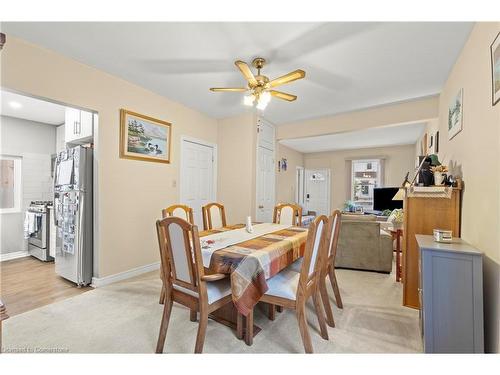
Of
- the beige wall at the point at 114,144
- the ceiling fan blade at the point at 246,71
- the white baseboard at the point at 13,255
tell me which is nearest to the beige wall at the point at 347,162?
the beige wall at the point at 114,144

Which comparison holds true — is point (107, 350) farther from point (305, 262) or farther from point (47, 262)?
point (47, 262)

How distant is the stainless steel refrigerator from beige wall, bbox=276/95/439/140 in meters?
3.41

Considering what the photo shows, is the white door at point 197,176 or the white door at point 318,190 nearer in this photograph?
the white door at point 197,176

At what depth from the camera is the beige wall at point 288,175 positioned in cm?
679

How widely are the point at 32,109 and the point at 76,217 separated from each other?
2.33 meters

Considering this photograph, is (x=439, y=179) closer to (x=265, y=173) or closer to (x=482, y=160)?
(x=482, y=160)

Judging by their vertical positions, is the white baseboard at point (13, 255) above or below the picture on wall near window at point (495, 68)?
below

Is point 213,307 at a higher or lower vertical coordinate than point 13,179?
lower

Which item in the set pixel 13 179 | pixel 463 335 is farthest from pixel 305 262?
pixel 13 179

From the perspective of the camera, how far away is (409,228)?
7.53 feet

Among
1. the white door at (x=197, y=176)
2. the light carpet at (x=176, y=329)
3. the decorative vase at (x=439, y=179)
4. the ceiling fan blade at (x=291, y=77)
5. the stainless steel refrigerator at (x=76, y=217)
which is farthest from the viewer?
the white door at (x=197, y=176)

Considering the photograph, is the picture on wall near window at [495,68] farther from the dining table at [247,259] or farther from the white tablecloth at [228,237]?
the white tablecloth at [228,237]

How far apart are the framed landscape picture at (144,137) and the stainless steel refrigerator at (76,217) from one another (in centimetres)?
42

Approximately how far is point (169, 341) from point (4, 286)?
247cm
